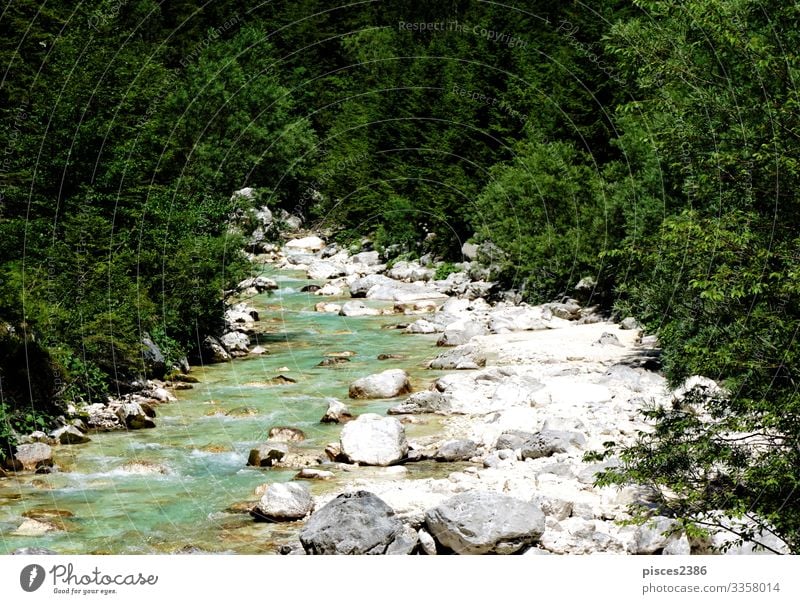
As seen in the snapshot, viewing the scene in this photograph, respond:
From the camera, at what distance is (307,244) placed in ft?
221

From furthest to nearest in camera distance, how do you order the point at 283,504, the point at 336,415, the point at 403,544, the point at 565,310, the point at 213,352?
1. the point at 565,310
2. the point at 213,352
3. the point at 336,415
4. the point at 283,504
5. the point at 403,544

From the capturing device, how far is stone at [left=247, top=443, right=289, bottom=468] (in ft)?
61.0

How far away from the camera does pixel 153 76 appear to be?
115 feet

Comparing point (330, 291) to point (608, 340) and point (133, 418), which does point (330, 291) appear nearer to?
point (608, 340)

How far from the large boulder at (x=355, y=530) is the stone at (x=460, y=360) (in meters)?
15.6

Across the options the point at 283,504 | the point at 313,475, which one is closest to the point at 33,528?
the point at 283,504

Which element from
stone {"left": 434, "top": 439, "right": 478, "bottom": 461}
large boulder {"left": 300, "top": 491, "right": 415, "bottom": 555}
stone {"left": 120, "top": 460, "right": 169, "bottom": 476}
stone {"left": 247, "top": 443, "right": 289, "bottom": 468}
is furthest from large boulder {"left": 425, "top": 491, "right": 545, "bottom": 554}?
stone {"left": 120, "top": 460, "right": 169, "bottom": 476}

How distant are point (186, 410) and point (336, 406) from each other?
3874 mm

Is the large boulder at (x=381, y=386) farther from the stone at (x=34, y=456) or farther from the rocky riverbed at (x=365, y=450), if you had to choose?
the stone at (x=34, y=456)
